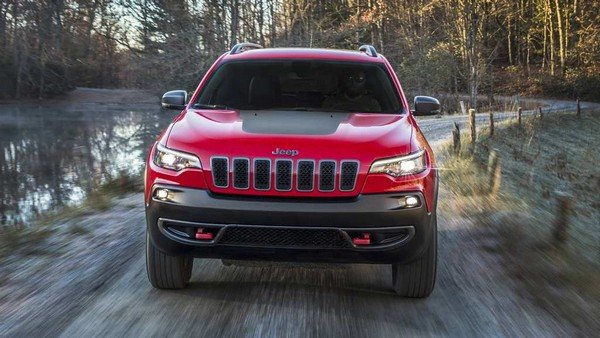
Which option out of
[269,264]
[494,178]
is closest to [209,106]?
[269,264]

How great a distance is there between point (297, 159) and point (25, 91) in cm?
4459

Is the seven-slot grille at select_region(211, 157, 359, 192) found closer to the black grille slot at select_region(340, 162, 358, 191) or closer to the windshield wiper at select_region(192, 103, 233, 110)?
the black grille slot at select_region(340, 162, 358, 191)

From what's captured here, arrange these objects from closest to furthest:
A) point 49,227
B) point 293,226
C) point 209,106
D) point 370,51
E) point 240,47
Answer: point 293,226 < point 209,106 < point 370,51 < point 240,47 < point 49,227

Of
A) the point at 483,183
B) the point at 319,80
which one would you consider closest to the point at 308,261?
the point at 319,80

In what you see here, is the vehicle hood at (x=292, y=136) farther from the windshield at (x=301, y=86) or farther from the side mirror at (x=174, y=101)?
the side mirror at (x=174, y=101)

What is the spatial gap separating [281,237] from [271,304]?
24.9 inches

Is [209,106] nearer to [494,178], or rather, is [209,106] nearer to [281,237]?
[281,237]

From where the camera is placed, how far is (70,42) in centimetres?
3944

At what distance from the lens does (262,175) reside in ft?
13.3

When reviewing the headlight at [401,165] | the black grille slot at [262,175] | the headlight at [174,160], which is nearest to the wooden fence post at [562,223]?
the headlight at [401,165]

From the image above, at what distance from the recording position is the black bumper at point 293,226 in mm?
3965

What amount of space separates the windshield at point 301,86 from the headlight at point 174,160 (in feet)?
3.80

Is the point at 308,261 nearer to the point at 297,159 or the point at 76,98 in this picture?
the point at 297,159

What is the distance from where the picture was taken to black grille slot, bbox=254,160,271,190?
4043 millimetres
